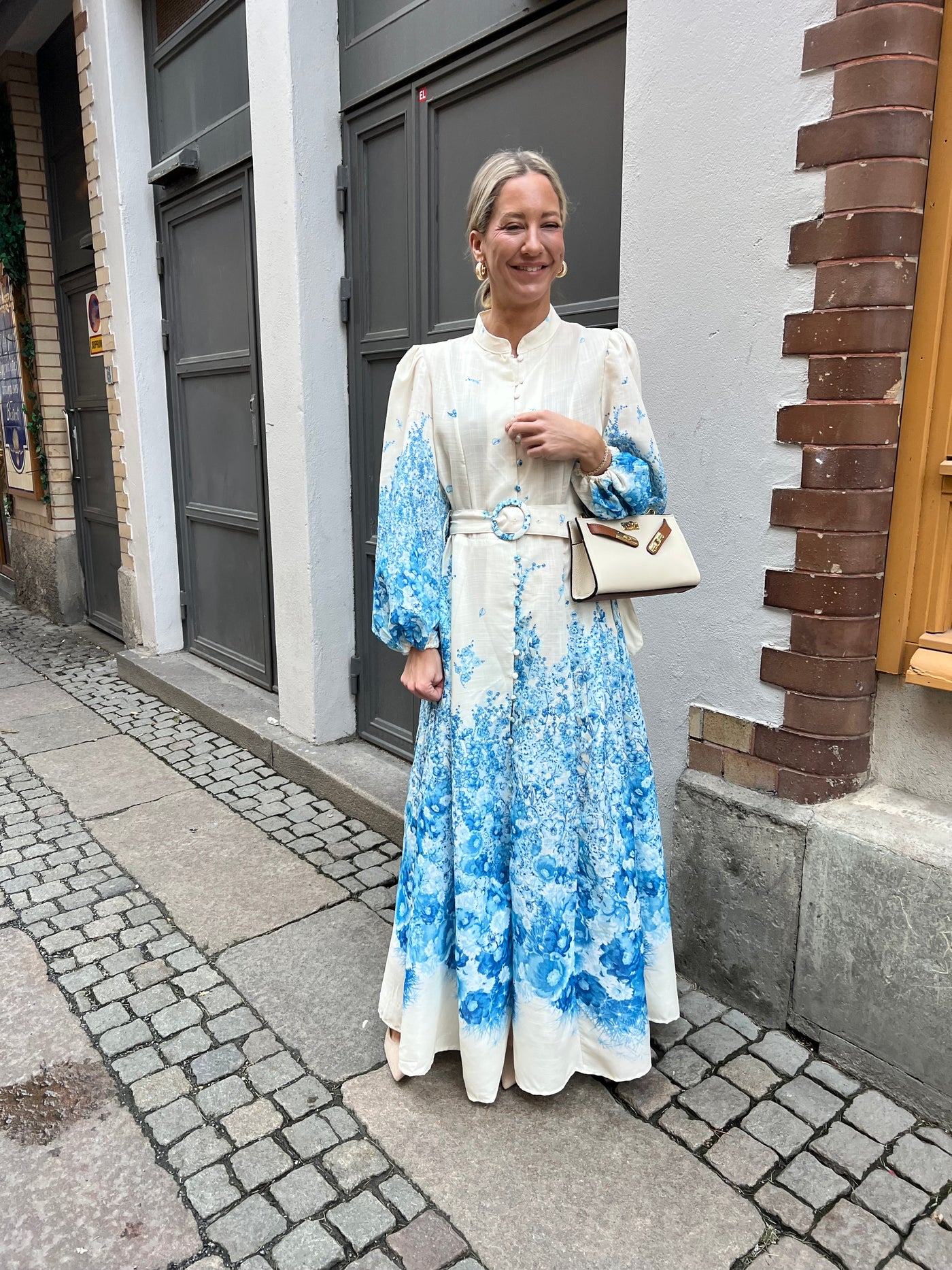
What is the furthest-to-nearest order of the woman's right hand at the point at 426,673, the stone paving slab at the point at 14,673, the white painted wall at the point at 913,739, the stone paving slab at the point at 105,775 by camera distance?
the stone paving slab at the point at 14,673 → the stone paving slab at the point at 105,775 → the white painted wall at the point at 913,739 → the woman's right hand at the point at 426,673

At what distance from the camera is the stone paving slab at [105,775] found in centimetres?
430

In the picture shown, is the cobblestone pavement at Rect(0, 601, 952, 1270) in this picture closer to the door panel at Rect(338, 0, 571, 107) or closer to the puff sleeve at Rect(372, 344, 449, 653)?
the puff sleeve at Rect(372, 344, 449, 653)

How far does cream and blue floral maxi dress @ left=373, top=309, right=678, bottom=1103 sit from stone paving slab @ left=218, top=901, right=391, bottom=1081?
30cm

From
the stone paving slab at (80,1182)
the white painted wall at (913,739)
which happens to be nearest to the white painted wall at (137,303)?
the stone paving slab at (80,1182)

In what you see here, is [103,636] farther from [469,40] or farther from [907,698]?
[907,698]

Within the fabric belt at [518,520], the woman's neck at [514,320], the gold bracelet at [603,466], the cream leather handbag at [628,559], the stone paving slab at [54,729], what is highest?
the woman's neck at [514,320]

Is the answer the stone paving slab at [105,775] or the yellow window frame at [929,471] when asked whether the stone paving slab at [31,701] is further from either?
the yellow window frame at [929,471]

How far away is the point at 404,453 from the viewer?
2.19 m

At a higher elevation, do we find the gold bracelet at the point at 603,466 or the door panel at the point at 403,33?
the door panel at the point at 403,33

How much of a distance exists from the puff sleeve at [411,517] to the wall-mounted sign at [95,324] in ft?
16.1

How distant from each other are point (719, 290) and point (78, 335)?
20.5 ft

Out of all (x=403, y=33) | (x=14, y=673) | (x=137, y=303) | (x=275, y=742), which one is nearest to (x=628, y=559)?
(x=403, y=33)

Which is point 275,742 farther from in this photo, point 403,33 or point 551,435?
point 403,33

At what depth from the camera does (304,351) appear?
4.15 meters
